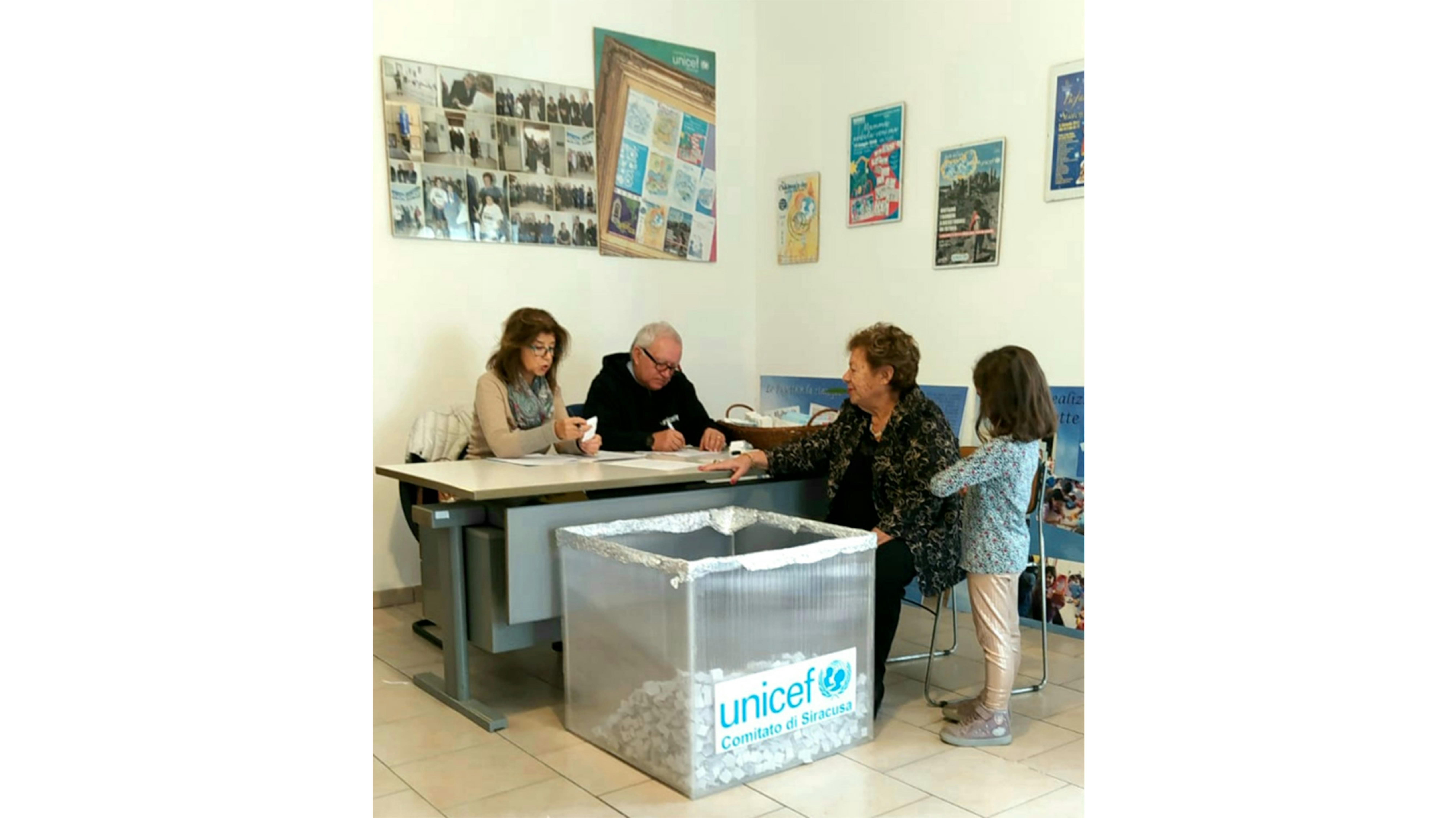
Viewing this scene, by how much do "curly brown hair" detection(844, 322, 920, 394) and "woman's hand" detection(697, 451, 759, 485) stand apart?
539 millimetres

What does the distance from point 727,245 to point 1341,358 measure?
524 centimetres

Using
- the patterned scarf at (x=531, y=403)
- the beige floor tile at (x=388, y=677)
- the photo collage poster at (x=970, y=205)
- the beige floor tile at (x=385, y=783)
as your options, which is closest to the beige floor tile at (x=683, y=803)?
the beige floor tile at (x=385, y=783)

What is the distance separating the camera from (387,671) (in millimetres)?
3828

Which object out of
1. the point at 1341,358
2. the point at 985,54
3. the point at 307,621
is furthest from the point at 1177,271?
the point at 985,54

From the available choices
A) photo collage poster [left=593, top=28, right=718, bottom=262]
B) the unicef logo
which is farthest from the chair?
photo collage poster [left=593, top=28, right=718, bottom=262]

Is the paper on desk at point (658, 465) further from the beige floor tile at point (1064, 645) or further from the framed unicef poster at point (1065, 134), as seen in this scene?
the framed unicef poster at point (1065, 134)

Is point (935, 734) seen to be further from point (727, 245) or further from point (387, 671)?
point (727, 245)

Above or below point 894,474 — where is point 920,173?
above

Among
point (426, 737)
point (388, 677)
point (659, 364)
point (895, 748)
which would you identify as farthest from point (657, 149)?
point (895, 748)

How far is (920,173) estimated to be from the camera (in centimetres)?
481

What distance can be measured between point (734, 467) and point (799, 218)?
227cm

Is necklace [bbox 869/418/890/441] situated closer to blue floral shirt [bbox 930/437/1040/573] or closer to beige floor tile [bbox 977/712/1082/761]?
blue floral shirt [bbox 930/437/1040/573]

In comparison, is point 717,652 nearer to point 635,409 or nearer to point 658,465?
point 658,465

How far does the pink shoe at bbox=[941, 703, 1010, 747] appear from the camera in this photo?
3.09 metres
